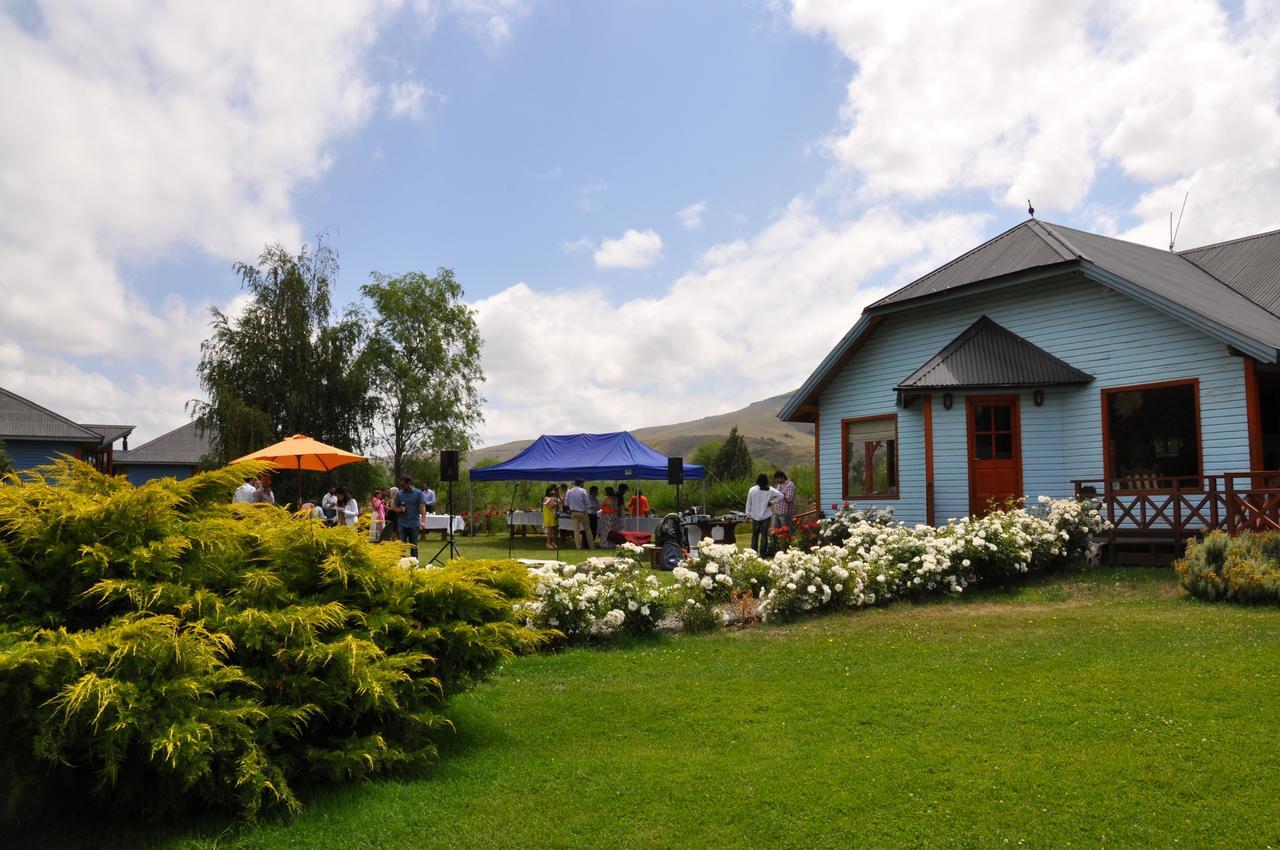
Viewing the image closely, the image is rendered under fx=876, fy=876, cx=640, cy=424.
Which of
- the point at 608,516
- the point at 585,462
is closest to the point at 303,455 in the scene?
the point at 585,462

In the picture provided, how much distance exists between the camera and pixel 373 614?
4.78 m

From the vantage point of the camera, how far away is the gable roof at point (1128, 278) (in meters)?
12.1

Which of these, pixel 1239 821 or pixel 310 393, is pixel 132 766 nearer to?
pixel 1239 821

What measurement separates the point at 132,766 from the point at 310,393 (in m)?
30.7

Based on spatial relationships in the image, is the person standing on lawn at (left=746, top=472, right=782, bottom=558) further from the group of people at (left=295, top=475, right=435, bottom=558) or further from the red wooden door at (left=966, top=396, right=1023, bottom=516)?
the group of people at (left=295, top=475, right=435, bottom=558)

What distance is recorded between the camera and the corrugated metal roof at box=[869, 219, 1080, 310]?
14.2 meters

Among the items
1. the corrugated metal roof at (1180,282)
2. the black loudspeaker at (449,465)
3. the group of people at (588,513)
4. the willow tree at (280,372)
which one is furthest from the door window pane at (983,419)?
the willow tree at (280,372)

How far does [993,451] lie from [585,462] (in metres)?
10.3

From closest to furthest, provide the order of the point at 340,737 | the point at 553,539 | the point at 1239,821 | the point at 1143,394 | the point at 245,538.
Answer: the point at 1239,821
the point at 340,737
the point at 245,538
the point at 1143,394
the point at 553,539

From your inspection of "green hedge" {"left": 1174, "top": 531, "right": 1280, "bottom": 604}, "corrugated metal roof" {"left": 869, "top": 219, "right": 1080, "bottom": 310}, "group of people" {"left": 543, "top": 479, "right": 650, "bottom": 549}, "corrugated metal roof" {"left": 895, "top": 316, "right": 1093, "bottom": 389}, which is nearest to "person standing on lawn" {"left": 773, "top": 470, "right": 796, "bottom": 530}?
"corrugated metal roof" {"left": 895, "top": 316, "right": 1093, "bottom": 389}

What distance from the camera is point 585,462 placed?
71.0 ft

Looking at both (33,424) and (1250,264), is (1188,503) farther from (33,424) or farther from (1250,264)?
(33,424)

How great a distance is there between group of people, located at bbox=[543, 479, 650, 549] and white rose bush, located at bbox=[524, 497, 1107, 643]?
9.77m

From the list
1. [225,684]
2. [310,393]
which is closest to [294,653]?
[225,684]
